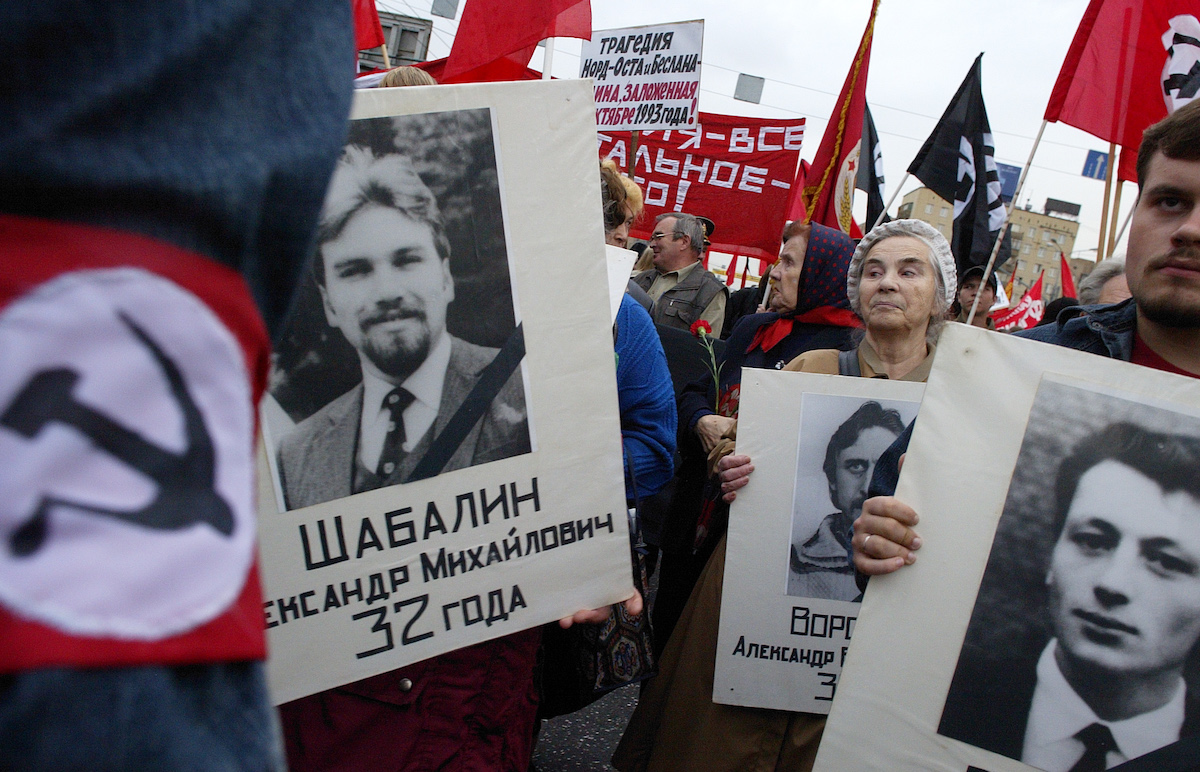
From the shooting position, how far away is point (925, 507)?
48.1 inches

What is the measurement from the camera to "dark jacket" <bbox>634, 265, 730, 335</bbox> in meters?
4.82

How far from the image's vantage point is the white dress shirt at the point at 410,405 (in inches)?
49.4

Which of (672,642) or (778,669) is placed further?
(672,642)

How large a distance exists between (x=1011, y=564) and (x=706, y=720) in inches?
41.2

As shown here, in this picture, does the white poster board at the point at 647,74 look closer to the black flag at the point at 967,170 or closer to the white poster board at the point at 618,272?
the black flag at the point at 967,170

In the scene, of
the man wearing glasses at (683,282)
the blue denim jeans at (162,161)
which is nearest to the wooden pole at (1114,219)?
the man wearing glasses at (683,282)

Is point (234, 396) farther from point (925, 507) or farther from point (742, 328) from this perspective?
point (742, 328)

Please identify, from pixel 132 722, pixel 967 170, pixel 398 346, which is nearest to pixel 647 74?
pixel 967 170

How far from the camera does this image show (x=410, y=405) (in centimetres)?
129

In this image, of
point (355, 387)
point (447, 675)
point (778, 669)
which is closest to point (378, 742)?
point (447, 675)

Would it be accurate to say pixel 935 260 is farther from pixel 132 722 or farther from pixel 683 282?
pixel 683 282

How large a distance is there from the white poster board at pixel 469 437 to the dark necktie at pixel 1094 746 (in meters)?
0.71

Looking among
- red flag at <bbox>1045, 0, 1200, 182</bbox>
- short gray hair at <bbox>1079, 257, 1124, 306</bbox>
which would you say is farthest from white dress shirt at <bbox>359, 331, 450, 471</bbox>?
red flag at <bbox>1045, 0, 1200, 182</bbox>

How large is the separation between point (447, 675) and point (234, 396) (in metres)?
1.18
